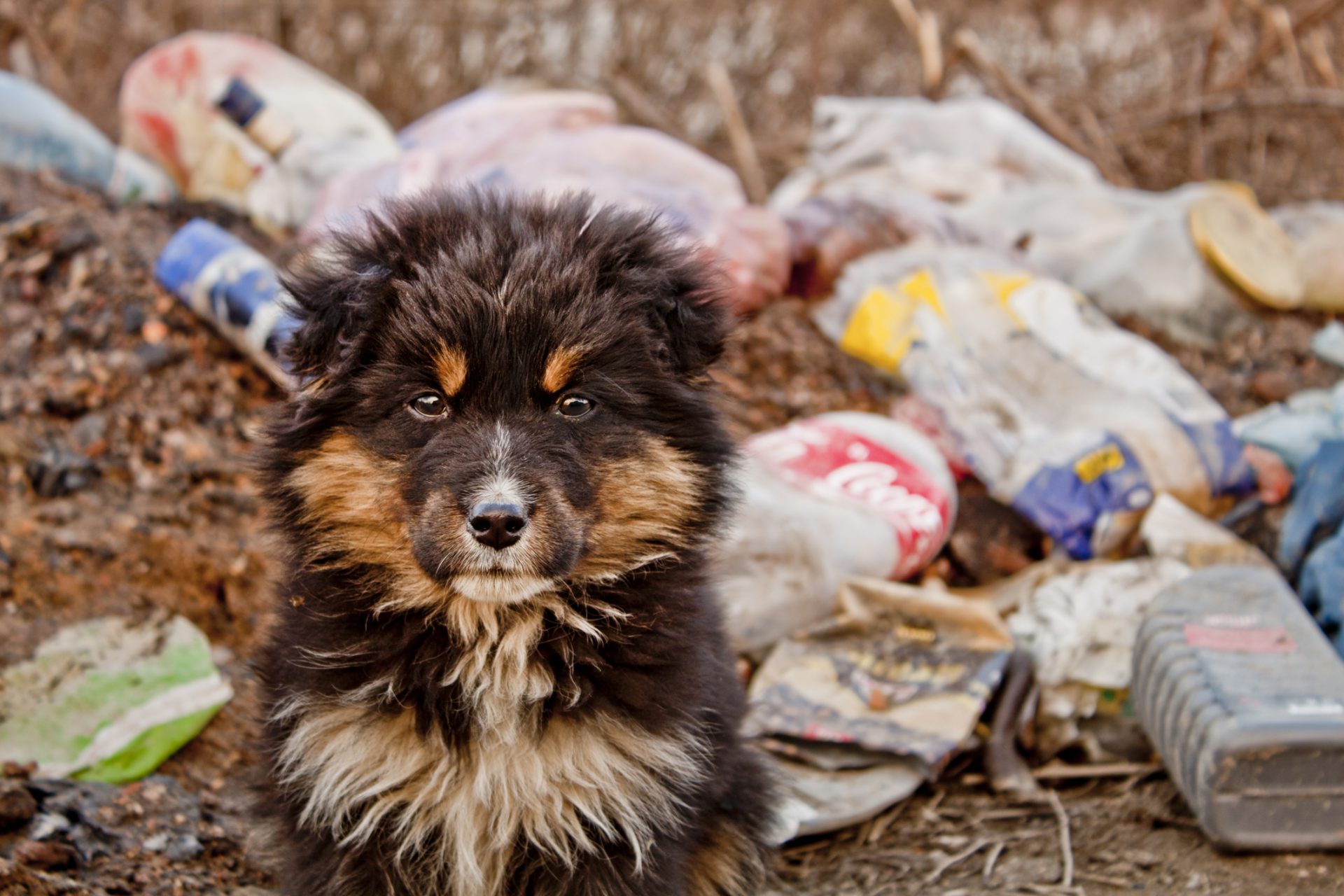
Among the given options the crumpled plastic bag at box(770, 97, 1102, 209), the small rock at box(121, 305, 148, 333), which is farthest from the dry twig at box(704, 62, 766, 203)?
the small rock at box(121, 305, 148, 333)

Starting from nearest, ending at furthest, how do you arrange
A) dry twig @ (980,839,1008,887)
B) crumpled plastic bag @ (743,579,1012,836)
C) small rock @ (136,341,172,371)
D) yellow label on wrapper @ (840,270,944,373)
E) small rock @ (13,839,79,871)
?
small rock @ (13,839,79,871), dry twig @ (980,839,1008,887), crumpled plastic bag @ (743,579,1012,836), small rock @ (136,341,172,371), yellow label on wrapper @ (840,270,944,373)

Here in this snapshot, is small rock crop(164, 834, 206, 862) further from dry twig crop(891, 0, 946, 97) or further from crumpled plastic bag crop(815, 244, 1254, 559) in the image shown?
dry twig crop(891, 0, 946, 97)

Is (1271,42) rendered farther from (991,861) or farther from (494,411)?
(494,411)

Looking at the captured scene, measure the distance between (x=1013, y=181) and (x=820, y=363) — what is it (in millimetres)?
2108

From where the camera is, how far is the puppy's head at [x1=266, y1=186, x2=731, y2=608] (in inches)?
98.3

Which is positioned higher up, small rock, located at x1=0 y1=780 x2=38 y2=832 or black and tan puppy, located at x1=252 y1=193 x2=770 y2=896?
black and tan puppy, located at x1=252 y1=193 x2=770 y2=896

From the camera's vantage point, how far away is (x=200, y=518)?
453 cm

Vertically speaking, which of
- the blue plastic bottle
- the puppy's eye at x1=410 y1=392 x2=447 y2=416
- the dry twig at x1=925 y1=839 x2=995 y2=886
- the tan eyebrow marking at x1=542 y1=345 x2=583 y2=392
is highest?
the tan eyebrow marking at x1=542 y1=345 x2=583 y2=392

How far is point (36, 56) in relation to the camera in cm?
804

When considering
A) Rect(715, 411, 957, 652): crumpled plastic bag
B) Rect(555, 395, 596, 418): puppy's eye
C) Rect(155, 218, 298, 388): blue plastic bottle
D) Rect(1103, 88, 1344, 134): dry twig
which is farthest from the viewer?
Rect(1103, 88, 1344, 134): dry twig

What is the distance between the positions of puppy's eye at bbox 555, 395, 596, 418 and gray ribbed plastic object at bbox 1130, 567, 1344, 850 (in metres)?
1.88

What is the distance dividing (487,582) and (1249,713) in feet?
6.71

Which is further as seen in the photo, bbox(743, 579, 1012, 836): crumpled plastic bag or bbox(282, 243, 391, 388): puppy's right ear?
bbox(743, 579, 1012, 836): crumpled plastic bag

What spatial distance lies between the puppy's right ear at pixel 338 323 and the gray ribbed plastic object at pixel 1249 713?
237 cm
